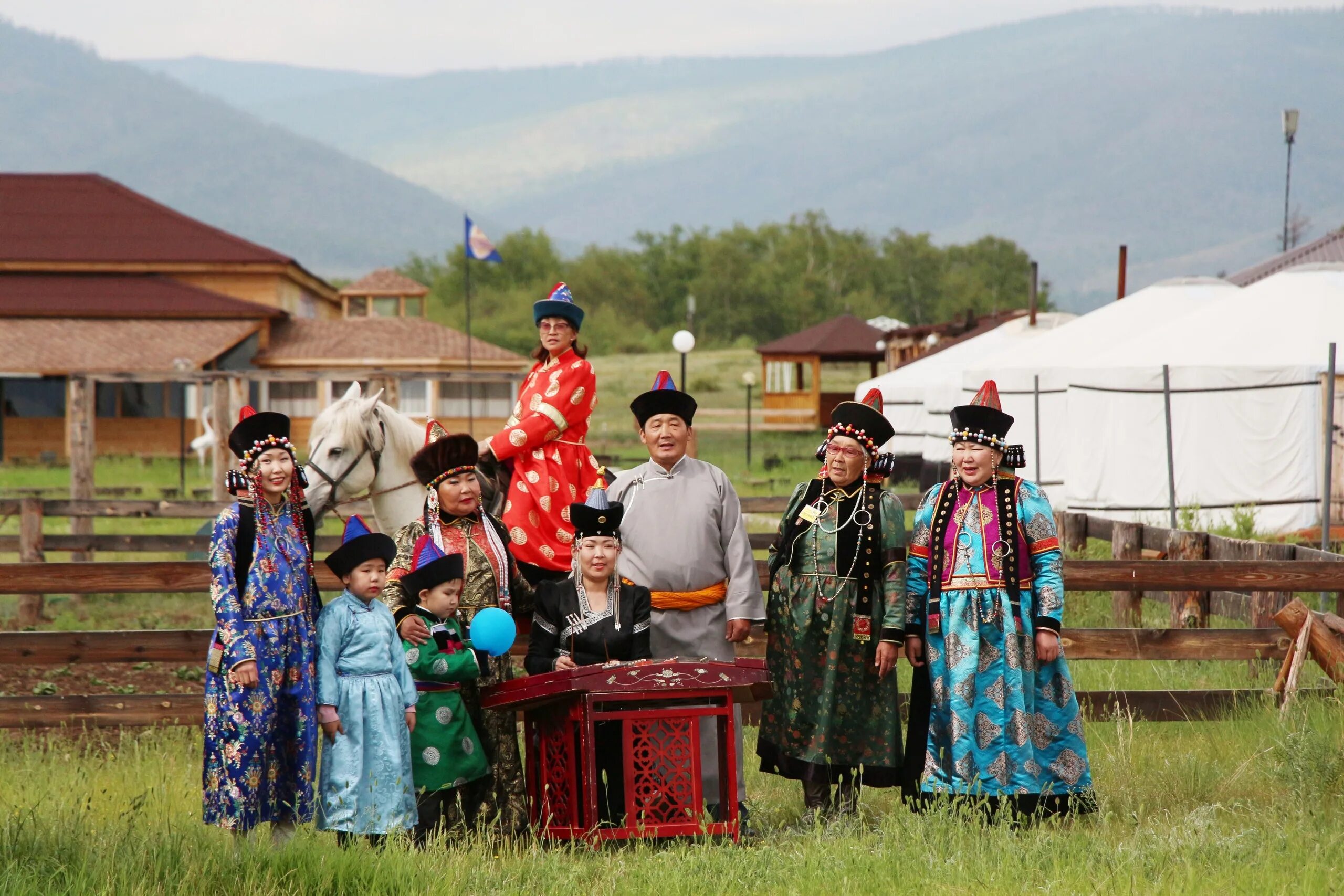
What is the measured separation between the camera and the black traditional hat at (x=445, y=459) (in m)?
5.30

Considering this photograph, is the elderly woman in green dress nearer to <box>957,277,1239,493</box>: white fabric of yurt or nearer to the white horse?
the white horse

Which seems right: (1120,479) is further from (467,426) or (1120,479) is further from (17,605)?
(467,426)

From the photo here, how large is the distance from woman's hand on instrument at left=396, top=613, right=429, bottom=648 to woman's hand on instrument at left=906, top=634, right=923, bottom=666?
1813 millimetres

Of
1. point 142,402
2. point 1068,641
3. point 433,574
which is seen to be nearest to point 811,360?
point 142,402

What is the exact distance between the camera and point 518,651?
22.3ft

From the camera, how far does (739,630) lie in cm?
543

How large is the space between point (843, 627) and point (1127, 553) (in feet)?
14.9

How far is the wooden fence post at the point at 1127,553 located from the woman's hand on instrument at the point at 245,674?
622cm

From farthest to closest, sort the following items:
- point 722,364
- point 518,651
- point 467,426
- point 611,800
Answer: point 722,364
point 467,426
point 518,651
point 611,800

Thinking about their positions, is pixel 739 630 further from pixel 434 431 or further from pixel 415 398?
pixel 415 398

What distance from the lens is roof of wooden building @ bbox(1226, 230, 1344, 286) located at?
31891 mm

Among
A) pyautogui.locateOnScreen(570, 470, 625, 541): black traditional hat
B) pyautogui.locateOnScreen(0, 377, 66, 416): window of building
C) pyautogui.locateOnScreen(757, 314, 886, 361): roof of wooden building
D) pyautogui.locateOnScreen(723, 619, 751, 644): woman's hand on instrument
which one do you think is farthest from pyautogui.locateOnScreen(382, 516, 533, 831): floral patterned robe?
pyautogui.locateOnScreen(757, 314, 886, 361): roof of wooden building

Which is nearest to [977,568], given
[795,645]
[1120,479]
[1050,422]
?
[795,645]

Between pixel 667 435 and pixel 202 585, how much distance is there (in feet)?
9.70
